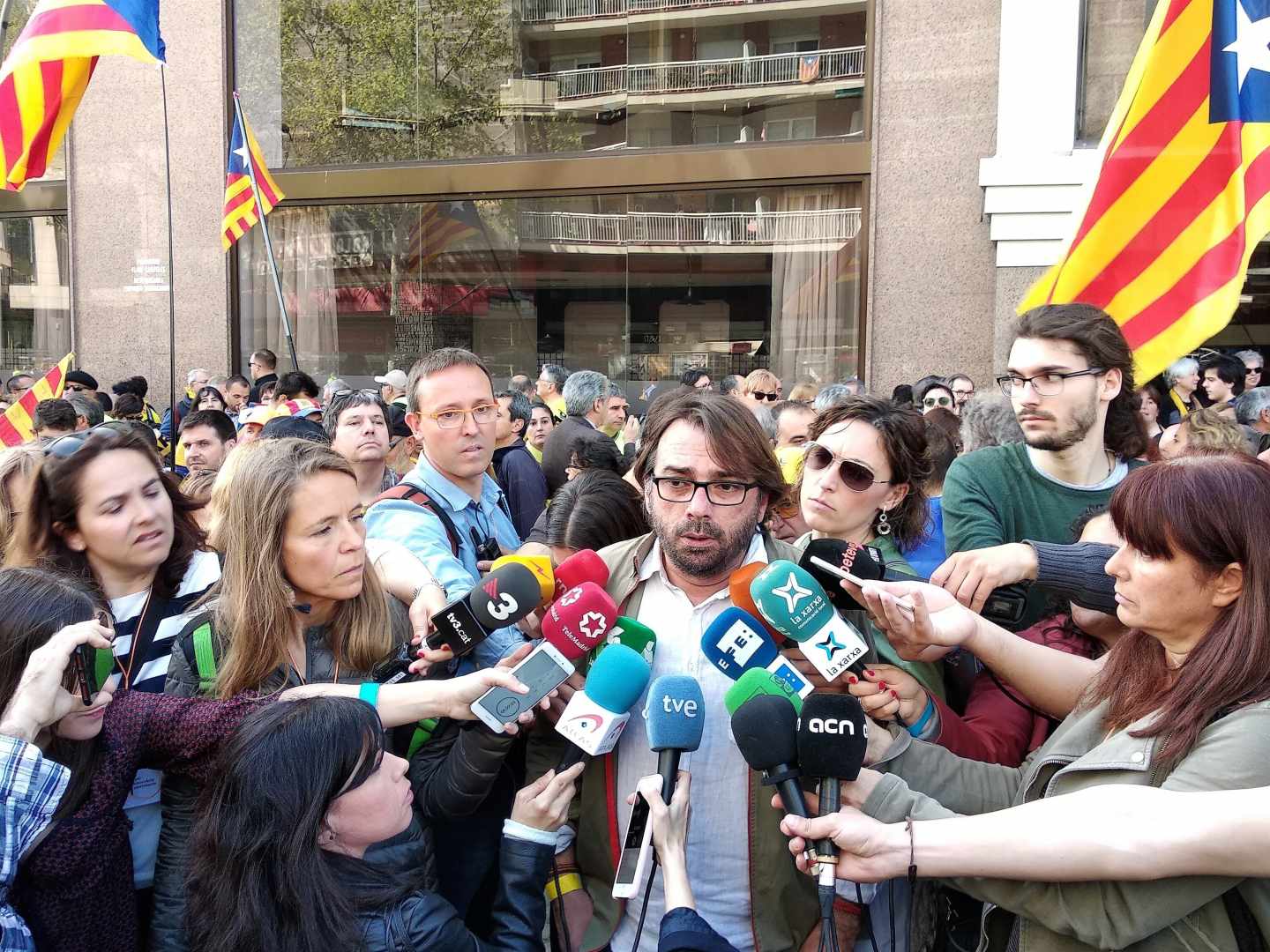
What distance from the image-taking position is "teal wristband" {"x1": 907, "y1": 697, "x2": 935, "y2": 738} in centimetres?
221

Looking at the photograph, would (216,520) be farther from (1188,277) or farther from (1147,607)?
(1188,277)

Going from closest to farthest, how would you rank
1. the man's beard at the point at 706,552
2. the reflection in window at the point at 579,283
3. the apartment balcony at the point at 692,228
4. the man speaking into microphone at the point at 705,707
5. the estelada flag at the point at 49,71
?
the man speaking into microphone at the point at 705,707 < the man's beard at the point at 706,552 < the estelada flag at the point at 49,71 < the apartment balcony at the point at 692,228 < the reflection in window at the point at 579,283

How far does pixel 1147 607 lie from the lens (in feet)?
6.14

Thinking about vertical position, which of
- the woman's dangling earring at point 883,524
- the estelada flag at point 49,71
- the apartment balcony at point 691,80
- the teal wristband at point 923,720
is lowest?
the teal wristband at point 923,720

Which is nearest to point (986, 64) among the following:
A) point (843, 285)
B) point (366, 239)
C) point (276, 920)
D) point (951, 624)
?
point (843, 285)

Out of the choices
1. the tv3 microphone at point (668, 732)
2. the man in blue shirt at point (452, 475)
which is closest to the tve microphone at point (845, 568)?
the tv3 microphone at point (668, 732)

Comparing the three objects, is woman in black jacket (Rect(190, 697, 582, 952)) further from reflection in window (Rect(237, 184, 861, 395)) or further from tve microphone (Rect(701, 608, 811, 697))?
reflection in window (Rect(237, 184, 861, 395))

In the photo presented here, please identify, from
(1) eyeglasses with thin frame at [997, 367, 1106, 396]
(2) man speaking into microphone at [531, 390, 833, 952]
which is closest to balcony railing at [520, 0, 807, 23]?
(1) eyeglasses with thin frame at [997, 367, 1106, 396]

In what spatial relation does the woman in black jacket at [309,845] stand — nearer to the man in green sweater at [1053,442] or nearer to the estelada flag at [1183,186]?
the man in green sweater at [1053,442]

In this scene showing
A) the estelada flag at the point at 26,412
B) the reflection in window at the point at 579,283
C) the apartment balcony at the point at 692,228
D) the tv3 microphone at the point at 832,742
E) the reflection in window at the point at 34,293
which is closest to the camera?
the tv3 microphone at the point at 832,742

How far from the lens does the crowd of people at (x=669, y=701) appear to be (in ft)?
5.83

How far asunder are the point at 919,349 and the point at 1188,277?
6565mm

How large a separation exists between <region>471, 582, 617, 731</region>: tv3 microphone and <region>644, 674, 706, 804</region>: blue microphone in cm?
23

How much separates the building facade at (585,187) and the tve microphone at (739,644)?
341 inches
